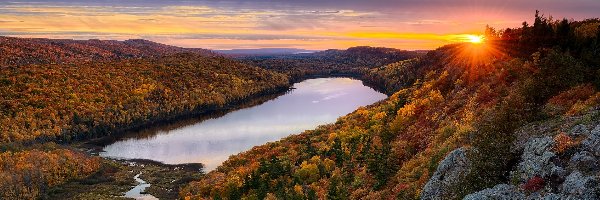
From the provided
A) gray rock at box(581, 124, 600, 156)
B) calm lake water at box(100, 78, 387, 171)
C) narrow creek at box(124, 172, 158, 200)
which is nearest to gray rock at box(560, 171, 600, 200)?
gray rock at box(581, 124, 600, 156)

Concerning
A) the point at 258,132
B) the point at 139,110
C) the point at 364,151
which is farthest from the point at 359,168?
the point at 139,110

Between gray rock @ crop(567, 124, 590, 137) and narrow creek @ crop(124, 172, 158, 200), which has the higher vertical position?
gray rock @ crop(567, 124, 590, 137)

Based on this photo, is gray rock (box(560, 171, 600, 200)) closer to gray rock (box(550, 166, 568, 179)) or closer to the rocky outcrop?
the rocky outcrop

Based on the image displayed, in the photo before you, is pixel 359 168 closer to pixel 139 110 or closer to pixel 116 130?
pixel 116 130

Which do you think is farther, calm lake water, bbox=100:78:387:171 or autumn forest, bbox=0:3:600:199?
calm lake water, bbox=100:78:387:171

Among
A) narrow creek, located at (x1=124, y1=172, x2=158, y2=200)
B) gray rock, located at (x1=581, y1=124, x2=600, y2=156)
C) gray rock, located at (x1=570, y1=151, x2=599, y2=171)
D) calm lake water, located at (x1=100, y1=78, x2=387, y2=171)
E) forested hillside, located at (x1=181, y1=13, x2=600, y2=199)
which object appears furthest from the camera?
calm lake water, located at (x1=100, y1=78, x2=387, y2=171)

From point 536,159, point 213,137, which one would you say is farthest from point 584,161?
point 213,137
